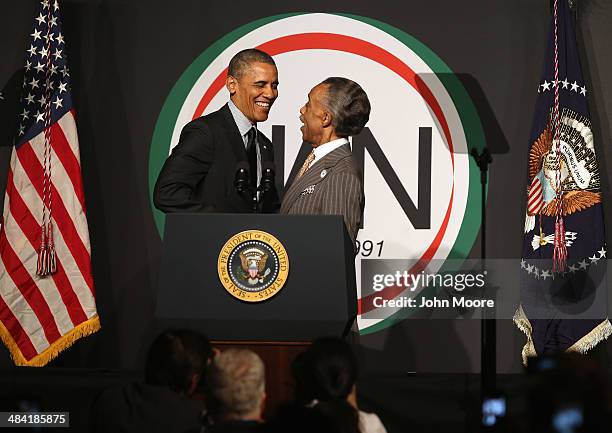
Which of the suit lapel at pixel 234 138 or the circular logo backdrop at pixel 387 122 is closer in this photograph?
the suit lapel at pixel 234 138

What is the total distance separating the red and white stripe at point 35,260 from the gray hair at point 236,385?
3.19 meters

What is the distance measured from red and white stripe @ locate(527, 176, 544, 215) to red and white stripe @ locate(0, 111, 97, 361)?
8.44 ft

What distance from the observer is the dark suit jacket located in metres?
3.93

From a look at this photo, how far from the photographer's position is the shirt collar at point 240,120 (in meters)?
4.21

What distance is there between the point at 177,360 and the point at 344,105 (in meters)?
1.55

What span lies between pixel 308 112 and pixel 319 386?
1.58 meters

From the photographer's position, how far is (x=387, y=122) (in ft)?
18.2

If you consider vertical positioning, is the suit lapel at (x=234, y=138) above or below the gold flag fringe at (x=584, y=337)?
above

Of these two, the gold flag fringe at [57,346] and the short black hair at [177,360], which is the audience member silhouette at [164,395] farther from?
the gold flag fringe at [57,346]

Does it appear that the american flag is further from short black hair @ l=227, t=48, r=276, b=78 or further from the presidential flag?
the presidential flag

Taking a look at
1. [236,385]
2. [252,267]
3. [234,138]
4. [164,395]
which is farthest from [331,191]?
[236,385]

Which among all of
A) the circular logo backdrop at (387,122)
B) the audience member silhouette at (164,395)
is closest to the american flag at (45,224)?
the circular logo backdrop at (387,122)

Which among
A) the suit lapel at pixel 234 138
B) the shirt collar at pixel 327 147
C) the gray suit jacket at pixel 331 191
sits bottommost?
the gray suit jacket at pixel 331 191

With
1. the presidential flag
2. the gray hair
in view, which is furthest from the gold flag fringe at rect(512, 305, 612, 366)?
the gray hair
